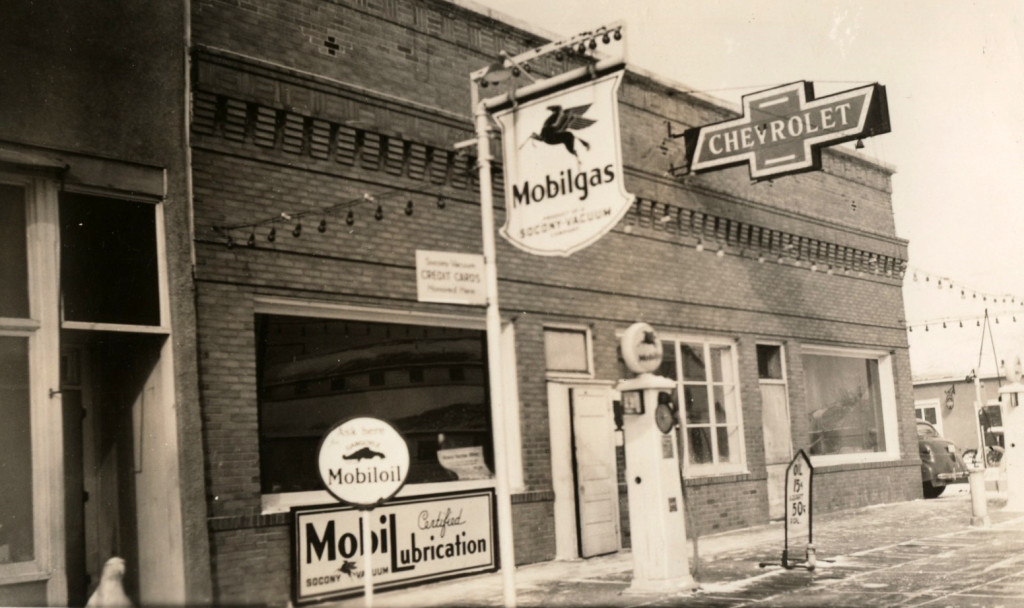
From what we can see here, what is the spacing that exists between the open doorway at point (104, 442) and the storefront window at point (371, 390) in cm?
123

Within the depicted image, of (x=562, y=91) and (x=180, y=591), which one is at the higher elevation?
(x=562, y=91)

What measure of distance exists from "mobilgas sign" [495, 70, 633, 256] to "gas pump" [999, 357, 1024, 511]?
12213 millimetres

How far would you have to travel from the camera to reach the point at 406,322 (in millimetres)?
11562

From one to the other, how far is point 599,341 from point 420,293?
20.7 ft

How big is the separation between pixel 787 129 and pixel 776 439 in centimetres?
554

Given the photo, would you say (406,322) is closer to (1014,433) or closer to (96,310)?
(96,310)

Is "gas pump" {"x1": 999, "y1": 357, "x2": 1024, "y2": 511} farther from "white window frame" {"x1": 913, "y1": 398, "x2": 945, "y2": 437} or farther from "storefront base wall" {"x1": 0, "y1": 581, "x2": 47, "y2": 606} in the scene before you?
"white window frame" {"x1": 913, "y1": 398, "x2": 945, "y2": 437}

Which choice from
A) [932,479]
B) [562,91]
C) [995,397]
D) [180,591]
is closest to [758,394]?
[932,479]

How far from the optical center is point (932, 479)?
22281 mm

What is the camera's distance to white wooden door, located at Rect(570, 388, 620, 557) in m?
13.0

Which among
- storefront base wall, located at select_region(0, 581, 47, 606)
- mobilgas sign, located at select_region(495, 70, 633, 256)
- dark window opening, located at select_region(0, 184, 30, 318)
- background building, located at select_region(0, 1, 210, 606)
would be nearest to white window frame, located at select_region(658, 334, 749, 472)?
mobilgas sign, located at select_region(495, 70, 633, 256)

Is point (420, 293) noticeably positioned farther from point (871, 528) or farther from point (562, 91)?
point (871, 528)

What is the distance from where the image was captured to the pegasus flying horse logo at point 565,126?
8633 millimetres

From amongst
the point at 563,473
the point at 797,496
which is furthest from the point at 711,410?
the point at 797,496
